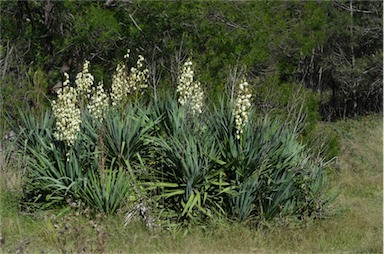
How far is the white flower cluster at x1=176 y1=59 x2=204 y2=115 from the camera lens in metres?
6.62

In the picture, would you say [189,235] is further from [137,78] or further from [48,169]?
[137,78]

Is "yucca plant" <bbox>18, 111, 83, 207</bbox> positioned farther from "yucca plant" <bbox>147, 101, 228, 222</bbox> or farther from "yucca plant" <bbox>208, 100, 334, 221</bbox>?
"yucca plant" <bbox>208, 100, 334, 221</bbox>

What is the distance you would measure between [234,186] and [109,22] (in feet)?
23.2

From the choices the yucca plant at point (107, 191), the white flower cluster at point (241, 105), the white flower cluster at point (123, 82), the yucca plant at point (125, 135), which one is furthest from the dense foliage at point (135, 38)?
the yucca plant at point (107, 191)

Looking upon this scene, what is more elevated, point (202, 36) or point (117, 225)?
point (202, 36)

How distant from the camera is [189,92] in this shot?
665 cm

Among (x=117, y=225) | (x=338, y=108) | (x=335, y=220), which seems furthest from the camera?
(x=338, y=108)

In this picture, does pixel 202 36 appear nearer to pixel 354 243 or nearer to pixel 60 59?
pixel 60 59

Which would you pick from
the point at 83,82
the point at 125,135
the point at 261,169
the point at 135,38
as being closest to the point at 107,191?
the point at 125,135

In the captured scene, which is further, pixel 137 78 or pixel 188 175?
pixel 137 78

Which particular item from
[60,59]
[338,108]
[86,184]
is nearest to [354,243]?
[86,184]

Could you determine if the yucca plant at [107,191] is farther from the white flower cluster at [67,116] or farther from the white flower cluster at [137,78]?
the white flower cluster at [137,78]

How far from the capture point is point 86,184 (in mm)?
6426

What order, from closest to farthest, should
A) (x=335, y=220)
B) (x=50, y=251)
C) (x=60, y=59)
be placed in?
(x=50, y=251) < (x=335, y=220) < (x=60, y=59)
